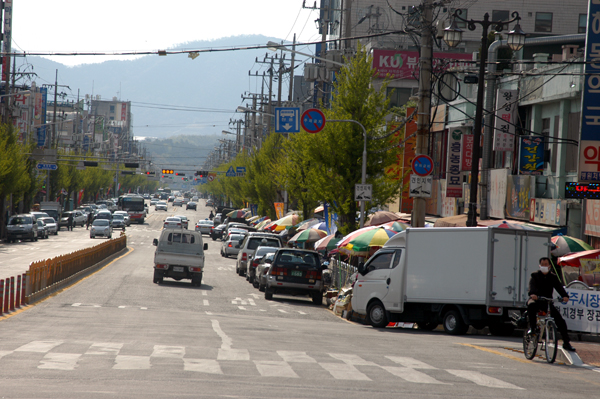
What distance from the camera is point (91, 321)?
622 inches

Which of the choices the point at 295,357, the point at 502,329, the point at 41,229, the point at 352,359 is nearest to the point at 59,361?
the point at 295,357

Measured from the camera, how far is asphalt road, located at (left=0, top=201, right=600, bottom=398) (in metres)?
8.41

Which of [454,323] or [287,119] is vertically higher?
[287,119]

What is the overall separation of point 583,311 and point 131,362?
430 inches

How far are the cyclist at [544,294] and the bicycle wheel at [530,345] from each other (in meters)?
0.11

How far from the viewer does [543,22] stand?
210 ft

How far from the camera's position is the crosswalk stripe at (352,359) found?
35.8 ft

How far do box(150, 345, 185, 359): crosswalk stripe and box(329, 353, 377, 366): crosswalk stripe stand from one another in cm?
240

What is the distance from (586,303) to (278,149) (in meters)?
45.8

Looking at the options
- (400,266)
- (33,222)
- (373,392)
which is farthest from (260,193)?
(373,392)

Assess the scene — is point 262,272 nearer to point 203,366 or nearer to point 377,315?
point 377,315

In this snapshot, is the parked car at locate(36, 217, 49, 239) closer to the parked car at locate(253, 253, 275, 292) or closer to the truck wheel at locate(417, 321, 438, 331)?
the parked car at locate(253, 253, 275, 292)

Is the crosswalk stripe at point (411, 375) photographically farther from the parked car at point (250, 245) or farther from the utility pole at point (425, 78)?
the parked car at point (250, 245)

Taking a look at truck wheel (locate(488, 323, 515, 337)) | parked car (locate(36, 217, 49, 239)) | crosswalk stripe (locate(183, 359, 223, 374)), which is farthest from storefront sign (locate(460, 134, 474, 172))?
parked car (locate(36, 217, 49, 239))
